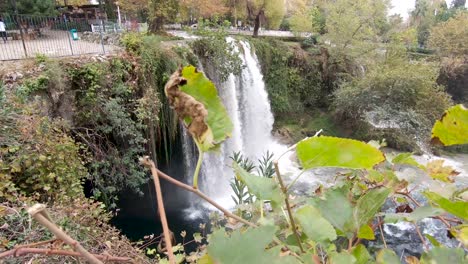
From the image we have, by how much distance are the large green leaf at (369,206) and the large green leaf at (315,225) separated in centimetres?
5

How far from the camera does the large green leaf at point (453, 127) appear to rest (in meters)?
0.45

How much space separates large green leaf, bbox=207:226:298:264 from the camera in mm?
319

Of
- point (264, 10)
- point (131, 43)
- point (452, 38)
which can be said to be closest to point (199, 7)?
point (264, 10)

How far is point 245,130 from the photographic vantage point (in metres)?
9.92

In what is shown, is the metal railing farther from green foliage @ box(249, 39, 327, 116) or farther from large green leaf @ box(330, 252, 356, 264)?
large green leaf @ box(330, 252, 356, 264)

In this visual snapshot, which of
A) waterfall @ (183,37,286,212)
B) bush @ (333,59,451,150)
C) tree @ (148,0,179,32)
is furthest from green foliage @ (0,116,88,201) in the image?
bush @ (333,59,451,150)

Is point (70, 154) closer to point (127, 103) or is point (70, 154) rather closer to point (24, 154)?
point (24, 154)

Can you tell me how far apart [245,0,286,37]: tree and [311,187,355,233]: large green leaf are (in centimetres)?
1356

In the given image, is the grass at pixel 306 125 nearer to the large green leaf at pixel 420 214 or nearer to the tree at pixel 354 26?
the tree at pixel 354 26

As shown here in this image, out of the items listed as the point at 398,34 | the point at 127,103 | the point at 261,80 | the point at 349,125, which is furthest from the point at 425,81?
the point at 127,103

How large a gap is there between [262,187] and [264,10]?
14.5 m

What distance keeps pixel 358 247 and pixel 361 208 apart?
0.07m

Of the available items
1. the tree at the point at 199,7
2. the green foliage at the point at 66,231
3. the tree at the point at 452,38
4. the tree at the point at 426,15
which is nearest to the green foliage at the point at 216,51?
the tree at the point at 199,7

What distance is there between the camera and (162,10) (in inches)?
337
